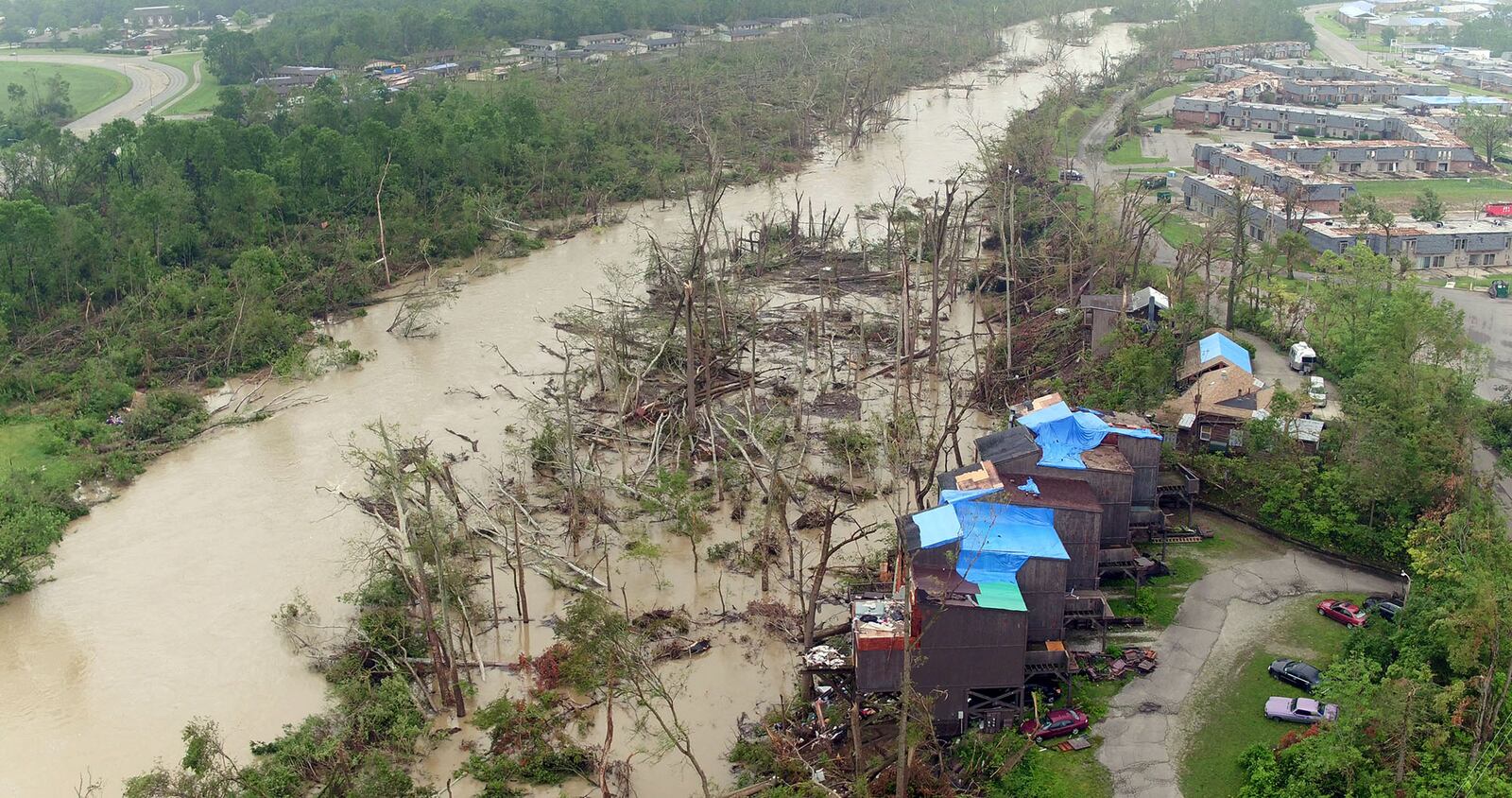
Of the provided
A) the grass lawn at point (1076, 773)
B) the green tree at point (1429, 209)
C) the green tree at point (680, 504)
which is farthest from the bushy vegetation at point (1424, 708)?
the green tree at point (1429, 209)

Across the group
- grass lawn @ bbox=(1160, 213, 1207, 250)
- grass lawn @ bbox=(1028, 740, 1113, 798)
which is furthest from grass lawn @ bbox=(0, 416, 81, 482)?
grass lawn @ bbox=(1160, 213, 1207, 250)

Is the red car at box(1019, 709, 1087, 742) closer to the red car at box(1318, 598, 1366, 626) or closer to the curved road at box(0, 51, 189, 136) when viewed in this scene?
the red car at box(1318, 598, 1366, 626)

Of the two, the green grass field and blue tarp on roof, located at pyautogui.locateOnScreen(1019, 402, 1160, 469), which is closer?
blue tarp on roof, located at pyautogui.locateOnScreen(1019, 402, 1160, 469)

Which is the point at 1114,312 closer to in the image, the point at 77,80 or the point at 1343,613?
the point at 1343,613

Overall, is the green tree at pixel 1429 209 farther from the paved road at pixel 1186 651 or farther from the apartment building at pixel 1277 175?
the paved road at pixel 1186 651

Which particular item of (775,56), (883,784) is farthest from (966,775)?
(775,56)

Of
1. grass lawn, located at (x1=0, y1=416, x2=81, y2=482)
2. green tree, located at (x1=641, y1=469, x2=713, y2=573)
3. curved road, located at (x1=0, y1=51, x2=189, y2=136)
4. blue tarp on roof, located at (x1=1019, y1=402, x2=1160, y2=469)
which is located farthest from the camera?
curved road, located at (x1=0, y1=51, x2=189, y2=136)

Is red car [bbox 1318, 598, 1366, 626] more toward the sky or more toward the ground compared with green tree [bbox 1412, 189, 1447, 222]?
more toward the ground
